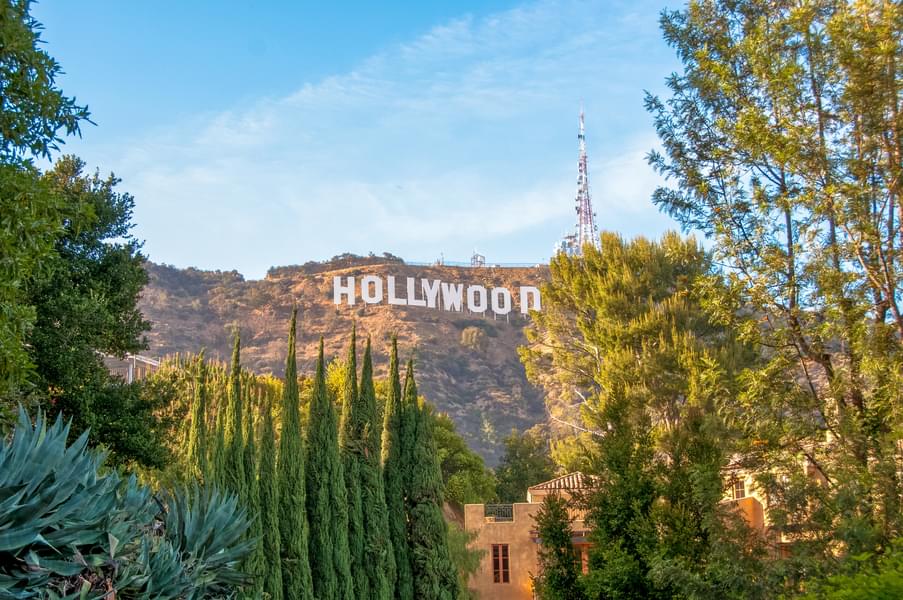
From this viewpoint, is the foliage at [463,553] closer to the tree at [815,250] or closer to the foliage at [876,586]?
the tree at [815,250]

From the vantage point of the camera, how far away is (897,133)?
44.9 feet

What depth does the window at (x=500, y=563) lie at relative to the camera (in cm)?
3017

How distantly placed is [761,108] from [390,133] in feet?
97.4

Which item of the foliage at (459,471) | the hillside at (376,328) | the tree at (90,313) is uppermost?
the hillside at (376,328)

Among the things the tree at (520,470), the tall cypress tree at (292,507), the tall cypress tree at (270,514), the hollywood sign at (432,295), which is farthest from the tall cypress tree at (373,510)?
the hollywood sign at (432,295)

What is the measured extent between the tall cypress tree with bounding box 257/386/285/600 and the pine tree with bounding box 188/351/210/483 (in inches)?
53.1

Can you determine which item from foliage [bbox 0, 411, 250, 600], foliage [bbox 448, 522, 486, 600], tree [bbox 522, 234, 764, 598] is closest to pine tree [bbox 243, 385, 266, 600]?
tree [bbox 522, 234, 764, 598]

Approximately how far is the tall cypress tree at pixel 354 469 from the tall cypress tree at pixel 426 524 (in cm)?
160

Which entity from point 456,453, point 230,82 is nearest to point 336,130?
point 230,82

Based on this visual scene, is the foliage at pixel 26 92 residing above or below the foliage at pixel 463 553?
above

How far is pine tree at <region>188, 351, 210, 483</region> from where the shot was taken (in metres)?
17.2

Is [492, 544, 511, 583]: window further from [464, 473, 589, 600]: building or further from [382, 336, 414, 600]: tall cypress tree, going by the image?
[382, 336, 414, 600]: tall cypress tree

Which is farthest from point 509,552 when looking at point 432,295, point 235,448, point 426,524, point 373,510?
point 432,295

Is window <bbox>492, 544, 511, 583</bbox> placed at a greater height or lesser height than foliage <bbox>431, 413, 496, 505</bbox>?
lesser
